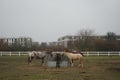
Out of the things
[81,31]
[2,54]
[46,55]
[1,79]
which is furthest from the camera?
[81,31]

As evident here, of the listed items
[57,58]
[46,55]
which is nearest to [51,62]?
[57,58]

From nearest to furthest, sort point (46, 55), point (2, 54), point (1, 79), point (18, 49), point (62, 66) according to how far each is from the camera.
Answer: point (1, 79) → point (62, 66) → point (46, 55) → point (2, 54) → point (18, 49)

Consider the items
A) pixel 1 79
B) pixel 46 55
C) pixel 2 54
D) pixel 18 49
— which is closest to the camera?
pixel 1 79

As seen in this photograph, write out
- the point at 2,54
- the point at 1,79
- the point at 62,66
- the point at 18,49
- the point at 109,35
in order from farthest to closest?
1. the point at 109,35
2. the point at 18,49
3. the point at 2,54
4. the point at 62,66
5. the point at 1,79

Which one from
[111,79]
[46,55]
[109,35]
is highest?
[109,35]

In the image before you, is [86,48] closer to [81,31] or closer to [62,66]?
[81,31]

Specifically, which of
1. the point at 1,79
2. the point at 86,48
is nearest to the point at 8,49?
the point at 86,48

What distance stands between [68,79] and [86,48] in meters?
45.9

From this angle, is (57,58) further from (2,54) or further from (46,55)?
(2,54)

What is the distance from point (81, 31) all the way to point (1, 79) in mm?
73654

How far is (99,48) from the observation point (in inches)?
2286

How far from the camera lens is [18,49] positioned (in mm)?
57375

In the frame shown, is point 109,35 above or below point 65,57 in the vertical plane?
above

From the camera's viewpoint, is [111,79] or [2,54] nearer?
[111,79]
